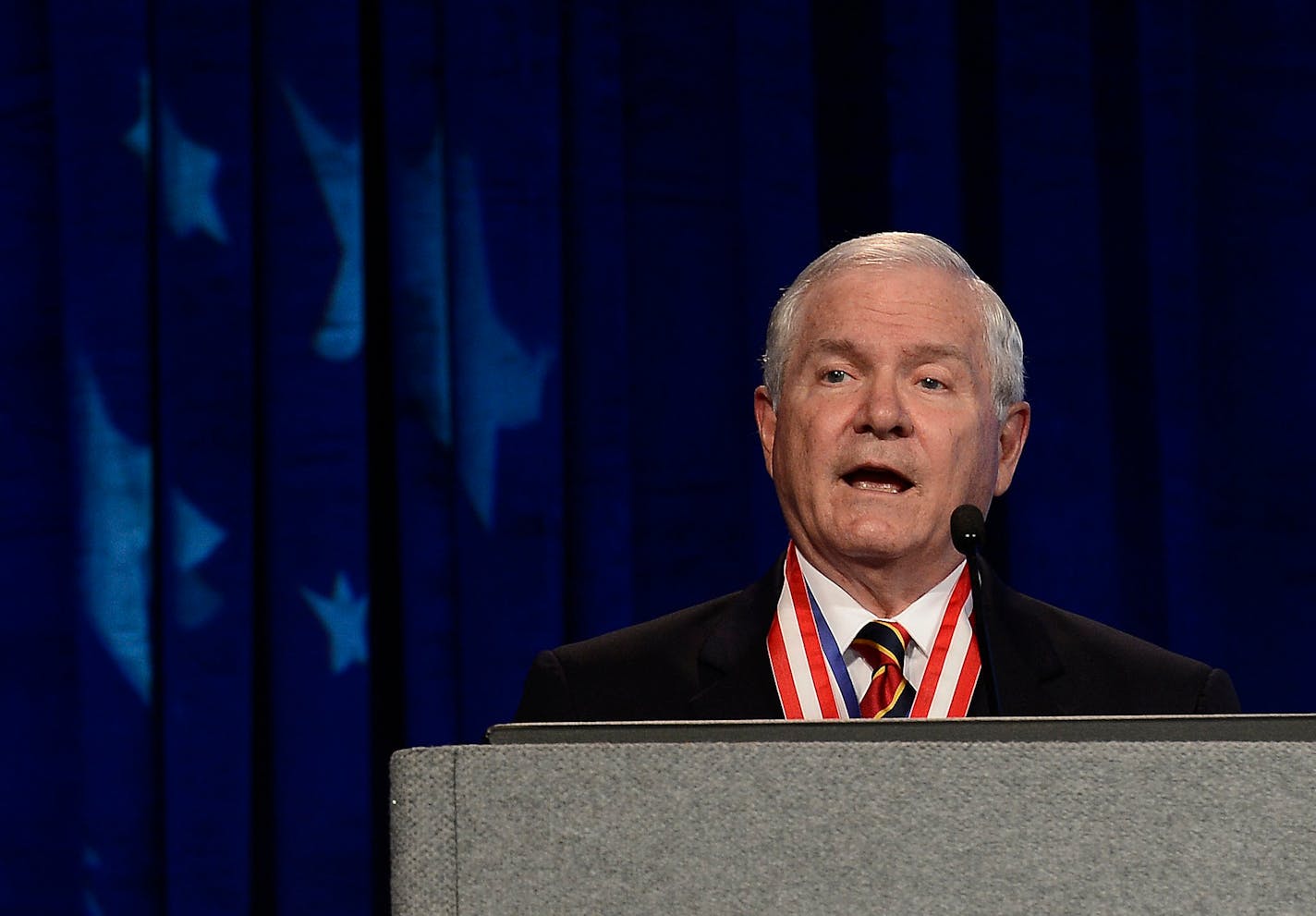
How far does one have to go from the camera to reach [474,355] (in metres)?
2.47

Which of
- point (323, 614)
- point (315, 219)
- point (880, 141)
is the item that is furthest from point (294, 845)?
point (880, 141)

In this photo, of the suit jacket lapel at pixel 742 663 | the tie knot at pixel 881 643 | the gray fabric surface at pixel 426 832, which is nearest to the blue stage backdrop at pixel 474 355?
the suit jacket lapel at pixel 742 663

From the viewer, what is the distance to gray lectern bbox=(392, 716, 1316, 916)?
704mm

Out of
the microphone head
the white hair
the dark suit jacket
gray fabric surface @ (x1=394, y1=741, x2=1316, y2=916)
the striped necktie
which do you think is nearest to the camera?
gray fabric surface @ (x1=394, y1=741, x2=1316, y2=916)

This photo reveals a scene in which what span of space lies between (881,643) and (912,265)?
43 cm

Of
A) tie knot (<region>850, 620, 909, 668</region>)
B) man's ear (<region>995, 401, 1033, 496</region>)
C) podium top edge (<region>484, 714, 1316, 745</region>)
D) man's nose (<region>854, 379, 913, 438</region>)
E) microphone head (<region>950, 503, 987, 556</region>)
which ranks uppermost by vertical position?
man's nose (<region>854, 379, 913, 438</region>)

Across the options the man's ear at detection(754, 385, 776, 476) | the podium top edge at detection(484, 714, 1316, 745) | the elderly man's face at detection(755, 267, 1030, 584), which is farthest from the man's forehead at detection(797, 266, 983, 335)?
the podium top edge at detection(484, 714, 1316, 745)

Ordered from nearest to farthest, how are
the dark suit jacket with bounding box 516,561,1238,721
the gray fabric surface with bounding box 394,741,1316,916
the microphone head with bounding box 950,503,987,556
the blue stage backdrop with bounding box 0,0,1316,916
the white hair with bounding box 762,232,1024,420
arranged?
1. the gray fabric surface with bounding box 394,741,1316,916
2. the microphone head with bounding box 950,503,987,556
3. the dark suit jacket with bounding box 516,561,1238,721
4. the white hair with bounding box 762,232,1024,420
5. the blue stage backdrop with bounding box 0,0,1316,916

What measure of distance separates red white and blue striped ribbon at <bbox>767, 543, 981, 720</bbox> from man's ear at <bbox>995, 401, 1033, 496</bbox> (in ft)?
0.55

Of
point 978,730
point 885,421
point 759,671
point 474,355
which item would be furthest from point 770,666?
point 474,355

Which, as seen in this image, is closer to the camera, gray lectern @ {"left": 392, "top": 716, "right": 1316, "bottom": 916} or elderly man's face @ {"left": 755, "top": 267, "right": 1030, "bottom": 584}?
gray lectern @ {"left": 392, "top": 716, "right": 1316, "bottom": 916}

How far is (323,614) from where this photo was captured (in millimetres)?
2389

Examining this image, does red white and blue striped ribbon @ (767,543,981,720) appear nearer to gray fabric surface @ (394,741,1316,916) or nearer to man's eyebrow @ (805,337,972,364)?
man's eyebrow @ (805,337,972,364)

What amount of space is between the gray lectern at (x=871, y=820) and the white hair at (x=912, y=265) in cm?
105
